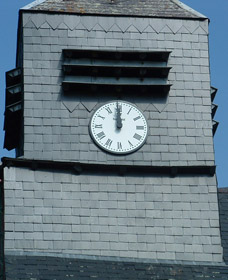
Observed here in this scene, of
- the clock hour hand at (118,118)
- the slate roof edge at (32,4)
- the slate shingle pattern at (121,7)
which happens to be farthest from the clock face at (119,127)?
the slate roof edge at (32,4)

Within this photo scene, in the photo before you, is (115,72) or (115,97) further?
(115,72)

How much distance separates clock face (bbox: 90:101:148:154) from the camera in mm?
48656

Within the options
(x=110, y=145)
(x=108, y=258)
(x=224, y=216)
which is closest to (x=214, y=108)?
(x=224, y=216)

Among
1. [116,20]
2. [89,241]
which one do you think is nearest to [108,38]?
[116,20]

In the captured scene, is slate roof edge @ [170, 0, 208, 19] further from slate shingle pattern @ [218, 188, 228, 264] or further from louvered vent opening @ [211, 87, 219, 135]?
slate shingle pattern @ [218, 188, 228, 264]

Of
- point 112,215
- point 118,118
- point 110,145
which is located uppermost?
point 118,118

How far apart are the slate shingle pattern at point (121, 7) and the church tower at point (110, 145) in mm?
65

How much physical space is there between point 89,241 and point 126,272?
159cm

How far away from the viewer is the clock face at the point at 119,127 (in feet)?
160

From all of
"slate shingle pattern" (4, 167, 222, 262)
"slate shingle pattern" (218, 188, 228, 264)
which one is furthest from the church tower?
"slate shingle pattern" (218, 188, 228, 264)

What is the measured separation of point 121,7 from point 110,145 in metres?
5.23

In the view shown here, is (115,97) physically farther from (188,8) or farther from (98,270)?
(98,270)

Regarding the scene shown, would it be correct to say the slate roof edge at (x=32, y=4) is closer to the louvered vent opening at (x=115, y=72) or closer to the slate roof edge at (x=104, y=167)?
the louvered vent opening at (x=115, y=72)

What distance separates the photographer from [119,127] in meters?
Answer: 48.8
